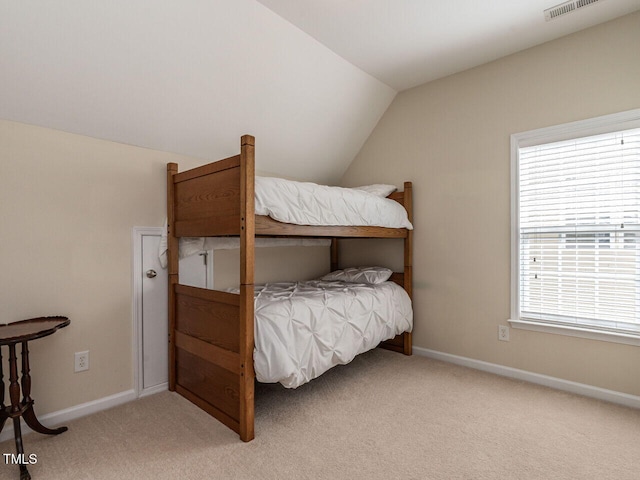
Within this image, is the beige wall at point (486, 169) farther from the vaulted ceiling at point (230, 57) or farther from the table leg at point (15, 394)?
the table leg at point (15, 394)

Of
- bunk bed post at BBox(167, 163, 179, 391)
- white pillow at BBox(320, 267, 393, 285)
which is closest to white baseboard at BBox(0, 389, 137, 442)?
bunk bed post at BBox(167, 163, 179, 391)

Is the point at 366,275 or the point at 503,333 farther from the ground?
the point at 366,275

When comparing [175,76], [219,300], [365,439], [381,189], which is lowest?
[365,439]

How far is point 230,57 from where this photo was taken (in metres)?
2.12

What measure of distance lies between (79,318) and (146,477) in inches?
39.7

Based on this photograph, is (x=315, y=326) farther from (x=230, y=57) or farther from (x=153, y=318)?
(x=230, y=57)

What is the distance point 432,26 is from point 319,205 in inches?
53.1

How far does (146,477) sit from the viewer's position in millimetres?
1474

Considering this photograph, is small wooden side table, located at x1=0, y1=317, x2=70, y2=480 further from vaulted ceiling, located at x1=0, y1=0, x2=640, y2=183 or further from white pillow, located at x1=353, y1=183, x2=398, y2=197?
white pillow, located at x1=353, y1=183, x2=398, y2=197

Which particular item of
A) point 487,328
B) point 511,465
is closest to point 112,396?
point 511,465

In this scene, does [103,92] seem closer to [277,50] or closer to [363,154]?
[277,50]

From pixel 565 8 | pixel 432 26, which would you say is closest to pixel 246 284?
pixel 432 26

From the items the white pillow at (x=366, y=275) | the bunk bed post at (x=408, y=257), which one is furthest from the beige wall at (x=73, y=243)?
the bunk bed post at (x=408, y=257)

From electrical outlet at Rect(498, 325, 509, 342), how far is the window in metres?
0.13
